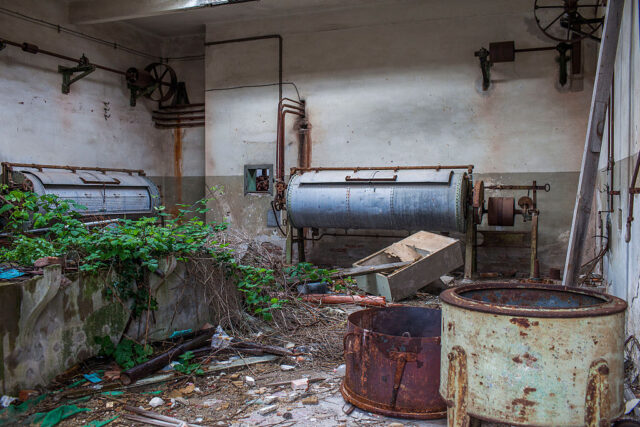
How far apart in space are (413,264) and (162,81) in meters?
6.82

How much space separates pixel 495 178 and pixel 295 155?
11.1 ft

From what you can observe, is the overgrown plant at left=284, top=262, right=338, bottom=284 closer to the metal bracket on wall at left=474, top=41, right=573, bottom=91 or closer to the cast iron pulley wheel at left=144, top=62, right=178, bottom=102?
the metal bracket on wall at left=474, top=41, right=573, bottom=91

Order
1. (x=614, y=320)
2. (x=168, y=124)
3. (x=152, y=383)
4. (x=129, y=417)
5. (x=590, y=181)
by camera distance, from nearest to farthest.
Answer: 1. (x=614, y=320)
2. (x=129, y=417)
3. (x=152, y=383)
4. (x=590, y=181)
5. (x=168, y=124)

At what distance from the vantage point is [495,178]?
26.0 ft

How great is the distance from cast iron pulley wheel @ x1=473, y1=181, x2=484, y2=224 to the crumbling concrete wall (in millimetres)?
4026

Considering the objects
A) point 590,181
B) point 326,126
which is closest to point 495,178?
point 326,126

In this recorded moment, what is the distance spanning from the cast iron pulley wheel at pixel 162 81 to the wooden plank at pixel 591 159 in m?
7.98

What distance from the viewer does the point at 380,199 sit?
24.1ft

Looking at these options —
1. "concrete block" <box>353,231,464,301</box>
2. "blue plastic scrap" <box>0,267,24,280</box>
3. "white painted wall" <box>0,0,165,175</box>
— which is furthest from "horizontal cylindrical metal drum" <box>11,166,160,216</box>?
"blue plastic scrap" <box>0,267,24,280</box>

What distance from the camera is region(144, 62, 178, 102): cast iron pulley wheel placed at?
33.3 feet

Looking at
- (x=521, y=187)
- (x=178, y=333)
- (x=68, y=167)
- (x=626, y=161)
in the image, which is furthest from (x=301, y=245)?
(x=626, y=161)

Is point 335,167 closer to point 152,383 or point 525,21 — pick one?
point 525,21

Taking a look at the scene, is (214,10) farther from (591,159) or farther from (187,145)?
(591,159)

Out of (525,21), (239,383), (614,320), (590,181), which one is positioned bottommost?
(239,383)
